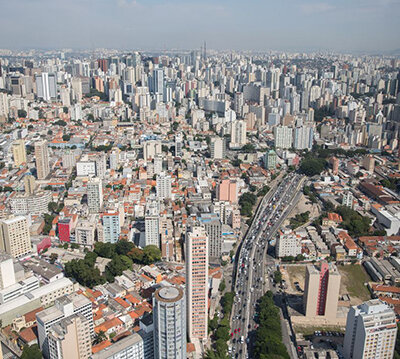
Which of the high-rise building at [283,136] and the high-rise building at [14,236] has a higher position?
the high-rise building at [283,136]

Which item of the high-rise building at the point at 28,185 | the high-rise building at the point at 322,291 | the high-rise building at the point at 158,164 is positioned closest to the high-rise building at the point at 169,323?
the high-rise building at the point at 322,291

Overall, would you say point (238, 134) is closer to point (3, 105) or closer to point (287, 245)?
point (287, 245)

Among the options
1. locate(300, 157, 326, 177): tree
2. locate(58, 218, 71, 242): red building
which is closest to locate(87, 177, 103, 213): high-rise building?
locate(58, 218, 71, 242): red building

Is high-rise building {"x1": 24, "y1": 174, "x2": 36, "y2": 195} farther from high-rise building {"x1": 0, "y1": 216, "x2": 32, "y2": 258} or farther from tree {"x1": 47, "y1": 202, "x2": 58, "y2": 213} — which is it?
high-rise building {"x1": 0, "y1": 216, "x2": 32, "y2": 258}

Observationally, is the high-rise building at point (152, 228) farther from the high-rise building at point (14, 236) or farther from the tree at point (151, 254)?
the high-rise building at point (14, 236)

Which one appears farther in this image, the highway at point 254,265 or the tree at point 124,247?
the tree at point 124,247

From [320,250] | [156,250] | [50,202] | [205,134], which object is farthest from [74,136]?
[320,250]
